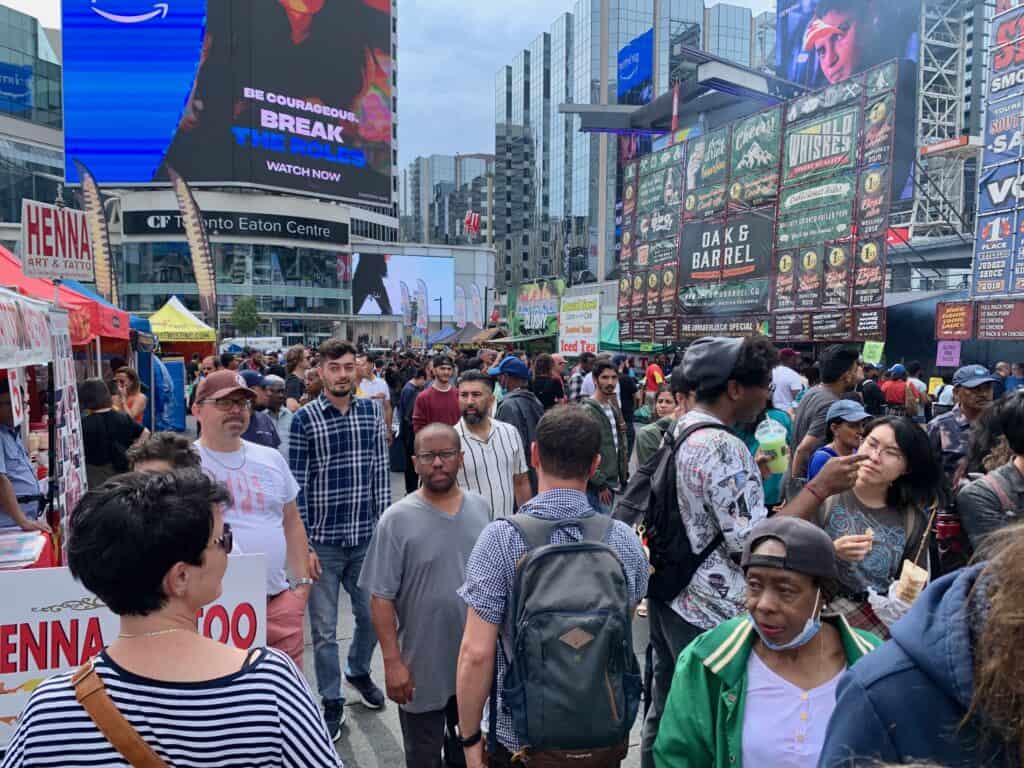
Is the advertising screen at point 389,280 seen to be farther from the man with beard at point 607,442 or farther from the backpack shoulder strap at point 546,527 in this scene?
the backpack shoulder strap at point 546,527

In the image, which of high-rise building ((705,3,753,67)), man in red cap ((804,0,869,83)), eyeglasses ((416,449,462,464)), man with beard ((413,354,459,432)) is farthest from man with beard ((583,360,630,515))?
high-rise building ((705,3,753,67))

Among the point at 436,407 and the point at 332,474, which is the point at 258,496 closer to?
the point at 332,474

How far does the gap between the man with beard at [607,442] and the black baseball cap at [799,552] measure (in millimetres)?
4335

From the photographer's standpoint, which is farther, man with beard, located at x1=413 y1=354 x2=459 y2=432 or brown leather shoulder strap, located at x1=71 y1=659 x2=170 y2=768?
man with beard, located at x1=413 y1=354 x2=459 y2=432

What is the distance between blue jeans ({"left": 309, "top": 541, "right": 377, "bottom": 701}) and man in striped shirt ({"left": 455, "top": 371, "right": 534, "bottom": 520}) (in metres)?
0.90

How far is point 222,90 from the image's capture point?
6153 centimetres

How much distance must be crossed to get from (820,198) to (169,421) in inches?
596

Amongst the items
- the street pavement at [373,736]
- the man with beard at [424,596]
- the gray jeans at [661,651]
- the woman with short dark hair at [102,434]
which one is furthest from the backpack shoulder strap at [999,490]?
the woman with short dark hair at [102,434]

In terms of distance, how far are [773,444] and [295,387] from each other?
7.04 m

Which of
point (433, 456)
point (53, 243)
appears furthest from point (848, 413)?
point (53, 243)

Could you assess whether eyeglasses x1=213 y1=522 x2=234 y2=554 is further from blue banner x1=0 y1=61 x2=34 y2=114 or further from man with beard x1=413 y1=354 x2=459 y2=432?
blue banner x1=0 y1=61 x2=34 y2=114

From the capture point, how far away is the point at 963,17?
33906 millimetres

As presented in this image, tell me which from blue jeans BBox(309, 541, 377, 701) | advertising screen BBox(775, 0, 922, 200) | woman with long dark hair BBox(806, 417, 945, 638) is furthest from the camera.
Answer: advertising screen BBox(775, 0, 922, 200)

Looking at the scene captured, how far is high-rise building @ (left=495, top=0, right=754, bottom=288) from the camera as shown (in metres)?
82.6
